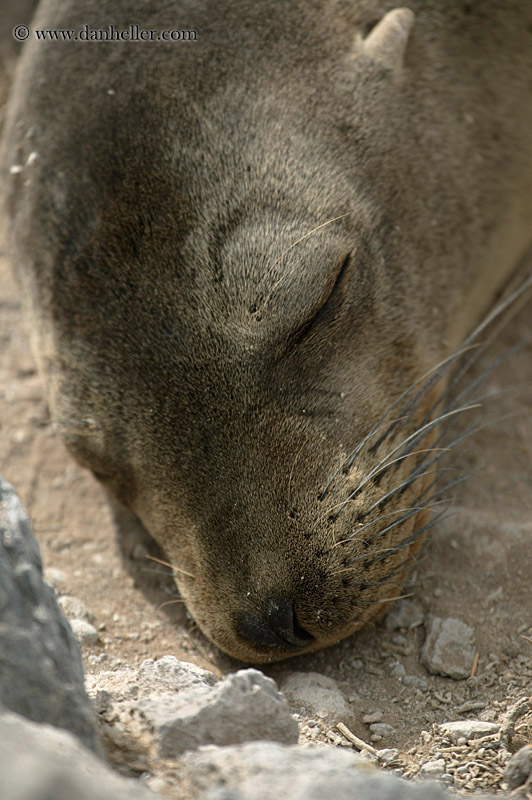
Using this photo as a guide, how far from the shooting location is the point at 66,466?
148 inches

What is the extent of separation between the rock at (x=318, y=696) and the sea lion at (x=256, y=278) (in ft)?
0.48

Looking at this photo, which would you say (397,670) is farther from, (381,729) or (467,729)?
(467,729)

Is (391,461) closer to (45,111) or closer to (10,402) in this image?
(45,111)

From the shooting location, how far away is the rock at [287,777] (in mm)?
1431

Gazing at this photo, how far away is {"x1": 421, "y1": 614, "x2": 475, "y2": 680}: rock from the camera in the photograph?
252 cm

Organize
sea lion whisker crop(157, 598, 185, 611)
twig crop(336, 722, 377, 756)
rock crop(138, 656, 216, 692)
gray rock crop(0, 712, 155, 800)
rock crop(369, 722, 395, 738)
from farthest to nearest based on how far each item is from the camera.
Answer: sea lion whisker crop(157, 598, 185, 611), rock crop(369, 722, 395, 738), twig crop(336, 722, 377, 756), rock crop(138, 656, 216, 692), gray rock crop(0, 712, 155, 800)

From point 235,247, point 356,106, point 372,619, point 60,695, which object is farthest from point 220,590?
point 356,106

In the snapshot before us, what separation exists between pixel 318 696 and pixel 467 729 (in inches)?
17.0

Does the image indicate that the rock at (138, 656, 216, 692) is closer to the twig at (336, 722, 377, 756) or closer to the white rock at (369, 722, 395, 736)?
the twig at (336, 722, 377, 756)

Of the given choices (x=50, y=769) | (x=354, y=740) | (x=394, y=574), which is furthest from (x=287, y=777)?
(x=394, y=574)

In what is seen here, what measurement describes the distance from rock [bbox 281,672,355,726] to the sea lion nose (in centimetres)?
13

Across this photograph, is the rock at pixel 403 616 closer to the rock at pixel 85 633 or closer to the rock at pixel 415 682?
the rock at pixel 415 682

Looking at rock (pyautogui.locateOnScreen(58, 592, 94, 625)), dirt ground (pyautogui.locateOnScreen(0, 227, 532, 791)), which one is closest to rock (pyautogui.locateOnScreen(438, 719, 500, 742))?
dirt ground (pyautogui.locateOnScreen(0, 227, 532, 791))

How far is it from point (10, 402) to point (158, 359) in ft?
5.51
